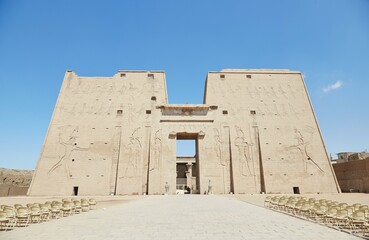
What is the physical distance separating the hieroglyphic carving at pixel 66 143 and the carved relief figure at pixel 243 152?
16507mm

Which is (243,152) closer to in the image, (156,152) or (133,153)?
(156,152)

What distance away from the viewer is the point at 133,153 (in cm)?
2517

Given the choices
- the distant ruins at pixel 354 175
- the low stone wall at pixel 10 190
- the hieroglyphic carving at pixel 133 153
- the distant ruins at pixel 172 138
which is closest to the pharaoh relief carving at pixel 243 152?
the distant ruins at pixel 172 138

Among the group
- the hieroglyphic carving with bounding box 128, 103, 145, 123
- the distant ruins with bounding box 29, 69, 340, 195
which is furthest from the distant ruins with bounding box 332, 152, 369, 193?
the hieroglyphic carving with bounding box 128, 103, 145, 123

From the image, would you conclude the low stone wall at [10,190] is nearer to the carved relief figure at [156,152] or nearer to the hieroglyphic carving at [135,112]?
the hieroglyphic carving at [135,112]

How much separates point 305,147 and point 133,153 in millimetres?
18874

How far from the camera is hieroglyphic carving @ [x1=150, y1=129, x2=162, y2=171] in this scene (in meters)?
24.5

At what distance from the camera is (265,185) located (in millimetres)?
24297

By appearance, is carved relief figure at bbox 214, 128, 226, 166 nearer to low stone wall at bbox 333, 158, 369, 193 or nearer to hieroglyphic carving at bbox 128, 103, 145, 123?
hieroglyphic carving at bbox 128, 103, 145, 123

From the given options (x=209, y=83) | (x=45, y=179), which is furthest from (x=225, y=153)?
(x=45, y=179)

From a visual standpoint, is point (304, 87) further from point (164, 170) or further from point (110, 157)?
point (110, 157)

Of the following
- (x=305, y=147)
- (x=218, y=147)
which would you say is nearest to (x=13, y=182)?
(x=218, y=147)

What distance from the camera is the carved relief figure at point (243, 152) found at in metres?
24.9

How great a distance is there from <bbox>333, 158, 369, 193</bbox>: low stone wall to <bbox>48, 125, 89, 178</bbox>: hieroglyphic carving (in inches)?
1158
